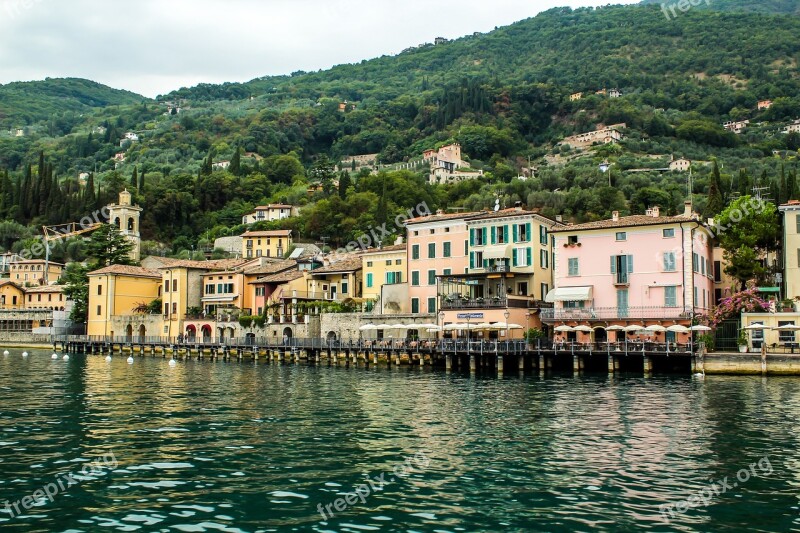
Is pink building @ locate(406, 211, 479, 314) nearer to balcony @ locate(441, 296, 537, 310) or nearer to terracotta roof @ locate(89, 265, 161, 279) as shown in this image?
balcony @ locate(441, 296, 537, 310)

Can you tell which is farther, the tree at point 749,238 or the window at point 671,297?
the tree at point 749,238

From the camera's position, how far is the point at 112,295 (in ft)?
289

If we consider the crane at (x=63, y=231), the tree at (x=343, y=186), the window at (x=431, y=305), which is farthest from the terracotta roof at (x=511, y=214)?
the crane at (x=63, y=231)

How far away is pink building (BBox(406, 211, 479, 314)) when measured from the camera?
65.0m

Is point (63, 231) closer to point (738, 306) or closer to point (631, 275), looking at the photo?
point (631, 275)

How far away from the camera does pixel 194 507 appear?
17328mm

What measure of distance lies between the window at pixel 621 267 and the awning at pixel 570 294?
2061 mm

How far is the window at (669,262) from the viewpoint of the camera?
5312 centimetres

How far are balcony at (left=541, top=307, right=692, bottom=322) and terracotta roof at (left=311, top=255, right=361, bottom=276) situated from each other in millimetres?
24326

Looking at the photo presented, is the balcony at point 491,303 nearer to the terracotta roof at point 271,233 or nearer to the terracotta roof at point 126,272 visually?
the terracotta roof at point 126,272

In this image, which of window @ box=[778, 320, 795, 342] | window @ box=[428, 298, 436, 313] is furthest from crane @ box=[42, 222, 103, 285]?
window @ box=[778, 320, 795, 342]

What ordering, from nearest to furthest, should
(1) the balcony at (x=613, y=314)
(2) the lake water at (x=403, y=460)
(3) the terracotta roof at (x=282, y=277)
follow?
(2) the lake water at (x=403, y=460) < (1) the balcony at (x=613, y=314) < (3) the terracotta roof at (x=282, y=277)

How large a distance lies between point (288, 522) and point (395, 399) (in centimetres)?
2013

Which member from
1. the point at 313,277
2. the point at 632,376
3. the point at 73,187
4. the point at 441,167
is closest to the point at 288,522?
the point at 632,376
